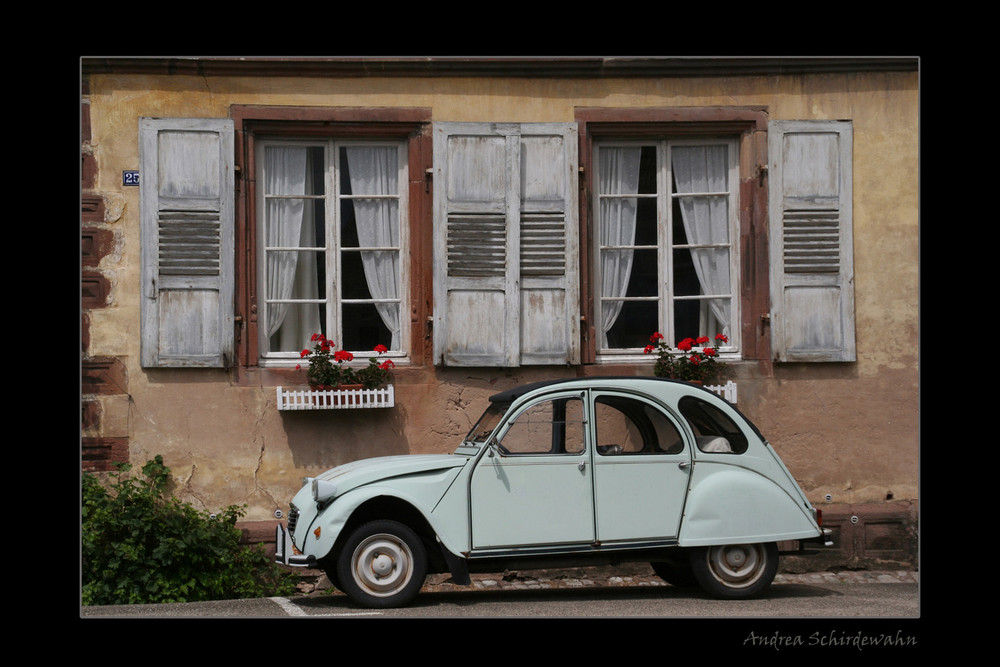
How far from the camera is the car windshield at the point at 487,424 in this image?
25.6ft

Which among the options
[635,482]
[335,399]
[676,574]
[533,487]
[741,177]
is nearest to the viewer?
[533,487]

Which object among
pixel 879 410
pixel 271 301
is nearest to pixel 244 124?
pixel 271 301

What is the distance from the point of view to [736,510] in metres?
7.71

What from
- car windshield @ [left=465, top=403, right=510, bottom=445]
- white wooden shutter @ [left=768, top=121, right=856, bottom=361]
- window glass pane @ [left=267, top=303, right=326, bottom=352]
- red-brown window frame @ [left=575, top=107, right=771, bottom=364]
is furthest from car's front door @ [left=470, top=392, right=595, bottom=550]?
white wooden shutter @ [left=768, top=121, right=856, bottom=361]

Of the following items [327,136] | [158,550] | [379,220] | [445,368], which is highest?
[327,136]

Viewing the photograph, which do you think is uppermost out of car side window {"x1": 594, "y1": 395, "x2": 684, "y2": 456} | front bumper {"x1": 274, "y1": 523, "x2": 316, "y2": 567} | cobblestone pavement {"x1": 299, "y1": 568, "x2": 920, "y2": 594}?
car side window {"x1": 594, "y1": 395, "x2": 684, "y2": 456}

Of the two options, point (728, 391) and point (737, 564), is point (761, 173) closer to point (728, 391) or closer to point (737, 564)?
point (728, 391)

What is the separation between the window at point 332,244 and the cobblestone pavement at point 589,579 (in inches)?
74.2

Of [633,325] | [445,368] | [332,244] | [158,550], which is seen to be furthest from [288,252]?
[633,325]

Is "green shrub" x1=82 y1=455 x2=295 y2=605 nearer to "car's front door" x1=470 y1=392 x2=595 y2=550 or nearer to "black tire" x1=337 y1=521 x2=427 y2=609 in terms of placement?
"black tire" x1=337 y1=521 x2=427 y2=609

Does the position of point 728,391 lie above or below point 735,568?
above

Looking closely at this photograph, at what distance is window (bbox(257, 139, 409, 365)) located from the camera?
9.50m

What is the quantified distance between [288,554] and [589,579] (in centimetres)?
262

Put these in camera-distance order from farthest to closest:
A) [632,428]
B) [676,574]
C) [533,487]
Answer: [676,574] < [632,428] < [533,487]
